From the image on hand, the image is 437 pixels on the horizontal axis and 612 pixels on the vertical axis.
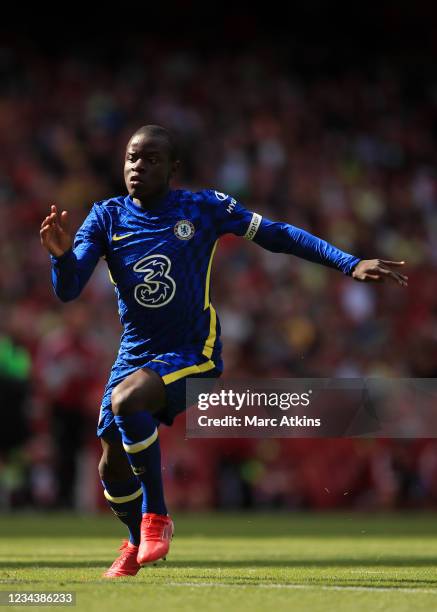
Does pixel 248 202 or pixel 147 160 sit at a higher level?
pixel 248 202

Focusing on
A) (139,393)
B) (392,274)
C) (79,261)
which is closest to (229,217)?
(79,261)

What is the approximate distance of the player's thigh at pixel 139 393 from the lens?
5785 mm

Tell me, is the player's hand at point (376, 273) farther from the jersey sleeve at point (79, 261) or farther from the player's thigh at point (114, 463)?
the player's thigh at point (114, 463)

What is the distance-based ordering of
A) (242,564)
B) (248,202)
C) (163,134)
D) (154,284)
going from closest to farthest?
(154,284) < (163,134) < (242,564) < (248,202)

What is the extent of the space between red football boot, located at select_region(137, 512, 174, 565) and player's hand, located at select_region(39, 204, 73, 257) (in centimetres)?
122

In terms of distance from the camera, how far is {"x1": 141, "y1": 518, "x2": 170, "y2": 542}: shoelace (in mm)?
5820

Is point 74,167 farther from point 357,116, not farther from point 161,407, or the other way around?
point 161,407

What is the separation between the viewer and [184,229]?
6.30m

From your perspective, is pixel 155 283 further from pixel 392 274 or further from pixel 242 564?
pixel 242 564

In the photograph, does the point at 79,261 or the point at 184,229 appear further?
the point at 184,229

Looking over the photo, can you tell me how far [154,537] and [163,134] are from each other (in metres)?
1.85

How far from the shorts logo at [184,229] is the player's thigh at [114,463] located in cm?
101

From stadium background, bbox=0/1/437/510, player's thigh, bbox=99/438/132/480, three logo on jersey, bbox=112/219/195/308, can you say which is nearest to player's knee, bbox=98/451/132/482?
player's thigh, bbox=99/438/132/480

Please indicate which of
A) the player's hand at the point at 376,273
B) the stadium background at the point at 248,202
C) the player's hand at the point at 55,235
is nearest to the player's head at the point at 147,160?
the player's hand at the point at 55,235
